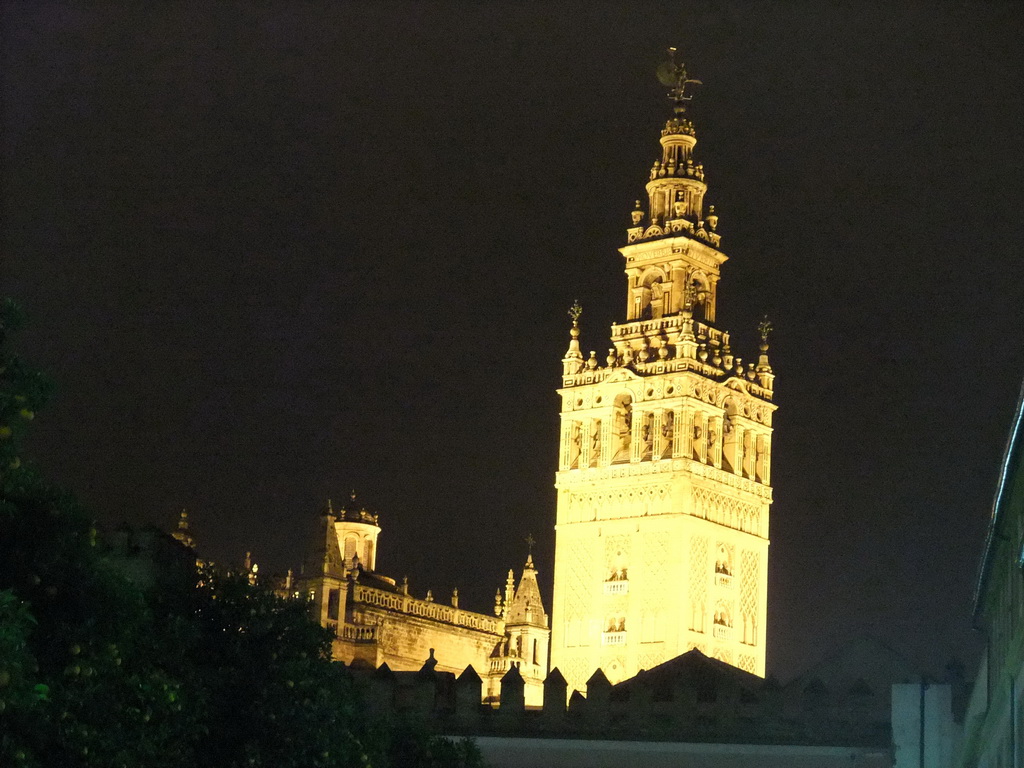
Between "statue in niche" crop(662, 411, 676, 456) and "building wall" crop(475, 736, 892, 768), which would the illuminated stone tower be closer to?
"statue in niche" crop(662, 411, 676, 456)

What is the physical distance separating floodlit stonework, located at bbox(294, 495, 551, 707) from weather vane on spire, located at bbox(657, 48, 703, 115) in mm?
20290

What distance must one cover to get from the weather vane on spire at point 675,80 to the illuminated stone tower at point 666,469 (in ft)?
0.29

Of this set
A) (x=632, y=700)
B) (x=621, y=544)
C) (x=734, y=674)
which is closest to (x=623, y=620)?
(x=621, y=544)

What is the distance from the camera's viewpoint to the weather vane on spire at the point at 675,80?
98.9 meters

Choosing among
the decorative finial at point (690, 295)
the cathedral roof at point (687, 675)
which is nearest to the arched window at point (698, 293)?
the decorative finial at point (690, 295)

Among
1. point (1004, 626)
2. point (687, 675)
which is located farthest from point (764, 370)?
point (1004, 626)

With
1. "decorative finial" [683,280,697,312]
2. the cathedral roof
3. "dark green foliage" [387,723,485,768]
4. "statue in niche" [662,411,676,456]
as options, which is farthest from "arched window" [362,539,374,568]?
"dark green foliage" [387,723,485,768]

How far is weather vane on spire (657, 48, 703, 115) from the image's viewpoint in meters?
98.9

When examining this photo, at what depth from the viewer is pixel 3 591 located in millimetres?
23750

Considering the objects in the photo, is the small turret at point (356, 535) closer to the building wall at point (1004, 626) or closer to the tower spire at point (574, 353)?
the tower spire at point (574, 353)

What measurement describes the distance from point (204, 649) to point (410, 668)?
183 ft

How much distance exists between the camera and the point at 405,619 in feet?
290

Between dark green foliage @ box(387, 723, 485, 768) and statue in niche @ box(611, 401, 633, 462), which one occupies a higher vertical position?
statue in niche @ box(611, 401, 633, 462)

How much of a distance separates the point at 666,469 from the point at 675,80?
16.0 meters
